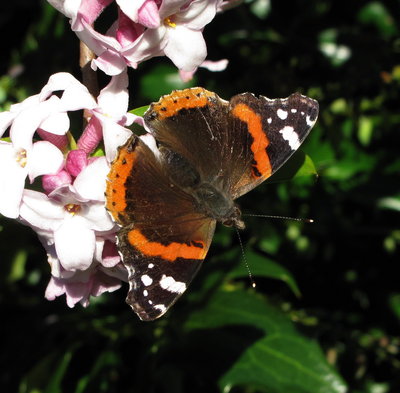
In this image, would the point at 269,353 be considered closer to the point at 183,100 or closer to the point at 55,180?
the point at 183,100

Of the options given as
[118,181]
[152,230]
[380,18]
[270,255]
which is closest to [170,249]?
[152,230]

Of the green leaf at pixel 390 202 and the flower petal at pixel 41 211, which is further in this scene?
the green leaf at pixel 390 202

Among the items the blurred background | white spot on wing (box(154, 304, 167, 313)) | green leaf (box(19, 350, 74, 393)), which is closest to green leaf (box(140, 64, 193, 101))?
the blurred background

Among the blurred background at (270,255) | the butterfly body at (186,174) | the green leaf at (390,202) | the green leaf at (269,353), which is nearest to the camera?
the butterfly body at (186,174)

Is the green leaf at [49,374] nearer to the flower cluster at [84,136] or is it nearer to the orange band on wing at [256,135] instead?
the flower cluster at [84,136]

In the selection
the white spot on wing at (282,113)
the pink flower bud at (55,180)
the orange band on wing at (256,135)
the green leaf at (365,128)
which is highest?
the pink flower bud at (55,180)

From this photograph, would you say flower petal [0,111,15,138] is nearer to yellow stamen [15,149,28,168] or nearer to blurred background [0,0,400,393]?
yellow stamen [15,149,28,168]

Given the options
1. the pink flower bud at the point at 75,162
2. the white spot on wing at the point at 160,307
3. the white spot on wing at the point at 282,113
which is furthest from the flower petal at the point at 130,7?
the white spot on wing at the point at 160,307

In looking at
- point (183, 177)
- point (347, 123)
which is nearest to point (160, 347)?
point (183, 177)
